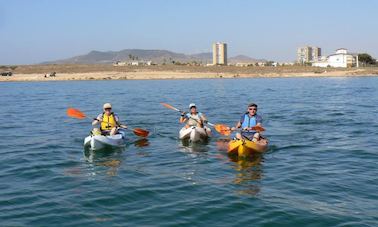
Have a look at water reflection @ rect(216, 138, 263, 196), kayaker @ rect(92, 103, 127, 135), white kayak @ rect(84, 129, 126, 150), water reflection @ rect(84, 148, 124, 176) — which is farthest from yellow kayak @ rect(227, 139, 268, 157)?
kayaker @ rect(92, 103, 127, 135)

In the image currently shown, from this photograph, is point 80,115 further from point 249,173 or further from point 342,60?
point 342,60

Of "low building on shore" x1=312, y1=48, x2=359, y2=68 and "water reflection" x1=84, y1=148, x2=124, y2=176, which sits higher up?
"low building on shore" x1=312, y1=48, x2=359, y2=68

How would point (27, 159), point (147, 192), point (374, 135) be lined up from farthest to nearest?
point (374, 135)
point (27, 159)
point (147, 192)

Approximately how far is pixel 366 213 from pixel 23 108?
2764 centimetres

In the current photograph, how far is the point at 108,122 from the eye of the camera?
1648 centimetres

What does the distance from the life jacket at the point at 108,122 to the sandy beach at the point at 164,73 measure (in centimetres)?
6244

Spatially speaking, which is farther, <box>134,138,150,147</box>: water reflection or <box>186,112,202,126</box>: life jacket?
<box>186,112,202,126</box>: life jacket

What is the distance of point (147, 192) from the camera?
33.6ft

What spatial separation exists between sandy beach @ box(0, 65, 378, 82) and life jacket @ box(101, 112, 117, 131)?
6244 cm

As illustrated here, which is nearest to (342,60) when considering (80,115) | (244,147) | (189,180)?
(80,115)

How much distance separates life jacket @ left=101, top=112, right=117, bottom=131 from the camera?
16516 millimetres

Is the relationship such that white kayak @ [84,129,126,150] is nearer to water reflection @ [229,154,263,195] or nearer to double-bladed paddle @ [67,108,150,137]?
double-bladed paddle @ [67,108,150,137]

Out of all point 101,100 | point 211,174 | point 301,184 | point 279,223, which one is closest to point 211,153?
point 211,174

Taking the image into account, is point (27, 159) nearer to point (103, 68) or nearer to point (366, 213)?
point (366, 213)
